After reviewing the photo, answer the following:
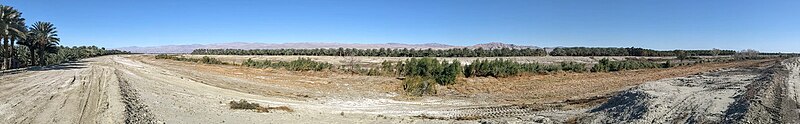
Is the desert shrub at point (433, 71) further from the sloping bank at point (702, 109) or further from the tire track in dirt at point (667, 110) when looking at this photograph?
the tire track in dirt at point (667, 110)

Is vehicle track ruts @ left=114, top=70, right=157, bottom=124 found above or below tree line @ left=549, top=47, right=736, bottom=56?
below

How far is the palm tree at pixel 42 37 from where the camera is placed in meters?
53.9

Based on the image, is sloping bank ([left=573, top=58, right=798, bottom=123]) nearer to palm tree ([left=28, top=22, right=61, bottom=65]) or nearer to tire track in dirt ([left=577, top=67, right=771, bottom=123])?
tire track in dirt ([left=577, top=67, right=771, bottom=123])

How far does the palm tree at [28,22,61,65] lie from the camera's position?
5391 cm

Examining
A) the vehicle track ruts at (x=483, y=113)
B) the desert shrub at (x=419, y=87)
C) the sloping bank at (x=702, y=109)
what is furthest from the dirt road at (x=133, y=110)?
the desert shrub at (x=419, y=87)

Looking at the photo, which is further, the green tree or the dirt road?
the green tree

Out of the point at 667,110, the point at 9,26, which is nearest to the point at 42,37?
the point at 9,26

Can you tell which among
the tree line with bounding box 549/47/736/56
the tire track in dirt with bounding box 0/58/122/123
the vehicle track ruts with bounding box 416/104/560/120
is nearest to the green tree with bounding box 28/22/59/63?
the tire track in dirt with bounding box 0/58/122/123

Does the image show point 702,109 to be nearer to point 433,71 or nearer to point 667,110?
point 667,110

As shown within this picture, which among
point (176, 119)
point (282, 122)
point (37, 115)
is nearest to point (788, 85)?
point (282, 122)

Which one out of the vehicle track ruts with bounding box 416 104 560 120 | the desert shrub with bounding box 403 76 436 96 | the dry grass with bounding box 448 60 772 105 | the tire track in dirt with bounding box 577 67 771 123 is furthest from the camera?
the desert shrub with bounding box 403 76 436 96

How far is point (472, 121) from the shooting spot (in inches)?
608

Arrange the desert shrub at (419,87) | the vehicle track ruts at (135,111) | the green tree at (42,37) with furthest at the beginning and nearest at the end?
the green tree at (42,37), the desert shrub at (419,87), the vehicle track ruts at (135,111)

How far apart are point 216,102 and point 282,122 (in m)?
6.29
